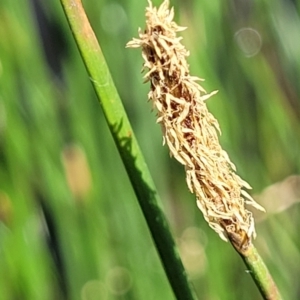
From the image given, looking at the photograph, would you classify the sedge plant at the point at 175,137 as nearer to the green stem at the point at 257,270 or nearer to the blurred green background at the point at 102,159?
the green stem at the point at 257,270

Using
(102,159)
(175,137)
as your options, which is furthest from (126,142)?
(102,159)

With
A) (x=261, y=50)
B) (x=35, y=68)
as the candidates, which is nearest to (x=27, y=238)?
(x=35, y=68)

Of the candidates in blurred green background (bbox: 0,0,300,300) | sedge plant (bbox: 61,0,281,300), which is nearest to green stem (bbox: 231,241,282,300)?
sedge plant (bbox: 61,0,281,300)

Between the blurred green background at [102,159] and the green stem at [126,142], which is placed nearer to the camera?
the green stem at [126,142]

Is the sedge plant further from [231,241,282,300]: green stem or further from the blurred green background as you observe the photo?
the blurred green background

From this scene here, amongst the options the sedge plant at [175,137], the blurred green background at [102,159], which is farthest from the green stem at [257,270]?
the blurred green background at [102,159]

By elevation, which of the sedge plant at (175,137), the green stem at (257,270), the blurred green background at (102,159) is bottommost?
the green stem at (257,270)

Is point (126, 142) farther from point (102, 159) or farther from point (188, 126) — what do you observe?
point (102, 159)
